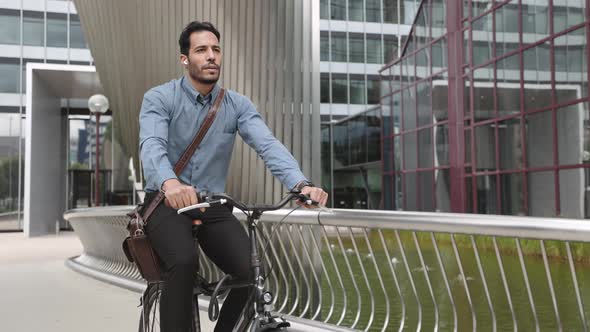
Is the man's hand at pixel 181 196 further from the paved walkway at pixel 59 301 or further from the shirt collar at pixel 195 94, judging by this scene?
the paved walkway at pixel 59 301

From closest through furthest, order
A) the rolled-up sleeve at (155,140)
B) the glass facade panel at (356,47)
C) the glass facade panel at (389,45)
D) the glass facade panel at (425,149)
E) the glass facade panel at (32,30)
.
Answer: the rolled-up sleeve at (155,140) → the glass facade panel at (425,149) → the glass facade panel at (32,30) → the glass facade panel at (356,47) → the glass facade panel at (389,45)

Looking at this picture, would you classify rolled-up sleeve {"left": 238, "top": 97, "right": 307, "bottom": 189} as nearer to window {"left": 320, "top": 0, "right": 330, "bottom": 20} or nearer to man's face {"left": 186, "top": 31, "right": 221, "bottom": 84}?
man's face {"left": 186, "top": 31, "right": 221, "bottom": 84}

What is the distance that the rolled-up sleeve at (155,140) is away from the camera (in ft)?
9.03

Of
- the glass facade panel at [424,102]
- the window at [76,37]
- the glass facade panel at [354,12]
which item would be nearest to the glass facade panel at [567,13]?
the glass facade panel at [424,102]

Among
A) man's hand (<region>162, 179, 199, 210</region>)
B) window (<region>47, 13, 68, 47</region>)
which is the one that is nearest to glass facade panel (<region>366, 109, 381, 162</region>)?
window (<region>47, 13, 68, 47</region>)

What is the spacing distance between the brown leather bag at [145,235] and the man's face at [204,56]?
158 millimetres

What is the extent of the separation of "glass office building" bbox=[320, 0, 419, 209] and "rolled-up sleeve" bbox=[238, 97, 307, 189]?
31552 mm

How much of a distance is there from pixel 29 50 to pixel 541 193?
2260 centimetres

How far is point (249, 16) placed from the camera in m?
7.12

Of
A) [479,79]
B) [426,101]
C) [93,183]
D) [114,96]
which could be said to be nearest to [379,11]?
[426,101]

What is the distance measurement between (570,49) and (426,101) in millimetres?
9513

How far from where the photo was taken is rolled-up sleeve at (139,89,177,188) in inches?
108

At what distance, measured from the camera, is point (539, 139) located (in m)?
20.5

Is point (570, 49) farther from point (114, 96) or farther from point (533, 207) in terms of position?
point (114, 96)
